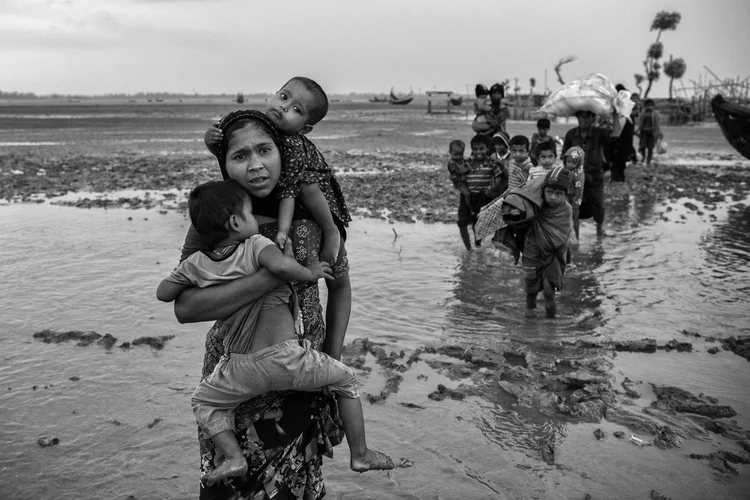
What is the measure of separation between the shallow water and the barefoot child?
Result: 4.61 ft

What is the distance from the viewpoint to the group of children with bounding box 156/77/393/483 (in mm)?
2441

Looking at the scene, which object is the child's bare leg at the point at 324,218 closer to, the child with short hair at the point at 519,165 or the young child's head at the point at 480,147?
the child with short hair at the point at 519,165

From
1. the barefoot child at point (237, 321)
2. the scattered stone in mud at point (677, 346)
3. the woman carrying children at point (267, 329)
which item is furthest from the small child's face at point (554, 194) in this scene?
the barefoot child at point (237, 321)

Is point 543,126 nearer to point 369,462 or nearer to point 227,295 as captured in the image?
point 369,462

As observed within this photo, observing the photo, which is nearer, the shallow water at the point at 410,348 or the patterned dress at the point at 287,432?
the patterned dress at the point at 287,432

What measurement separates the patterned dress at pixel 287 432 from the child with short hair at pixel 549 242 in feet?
12.1

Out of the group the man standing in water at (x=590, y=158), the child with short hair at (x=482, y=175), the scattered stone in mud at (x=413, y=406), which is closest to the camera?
the scattered stone in mud at (x=413, y=406)

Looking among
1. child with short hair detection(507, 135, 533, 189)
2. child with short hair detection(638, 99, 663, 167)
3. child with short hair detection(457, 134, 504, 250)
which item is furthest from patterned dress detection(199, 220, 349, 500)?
child with short hair detection(638, 99, 663, 167)

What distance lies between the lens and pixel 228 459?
8.17 ft

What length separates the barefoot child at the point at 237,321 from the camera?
7.99ft

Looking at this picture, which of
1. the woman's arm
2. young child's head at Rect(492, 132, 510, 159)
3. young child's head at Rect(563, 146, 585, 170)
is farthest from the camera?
young child's head at Rect(492, 132, 510, 159)

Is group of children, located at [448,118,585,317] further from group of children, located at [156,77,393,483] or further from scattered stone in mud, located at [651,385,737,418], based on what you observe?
group of children, located at [156,77,393,483]

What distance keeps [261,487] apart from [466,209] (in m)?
6.52

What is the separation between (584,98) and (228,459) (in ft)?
25.2
